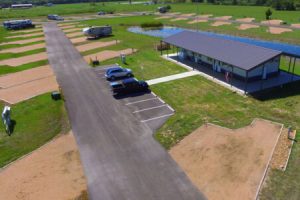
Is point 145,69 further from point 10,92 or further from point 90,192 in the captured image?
point 90,192

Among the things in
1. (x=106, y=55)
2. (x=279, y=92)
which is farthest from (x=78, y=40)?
(x=279, y=92)

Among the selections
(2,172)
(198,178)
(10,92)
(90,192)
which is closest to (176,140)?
(198,178)

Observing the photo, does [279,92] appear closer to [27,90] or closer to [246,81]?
[246,81]

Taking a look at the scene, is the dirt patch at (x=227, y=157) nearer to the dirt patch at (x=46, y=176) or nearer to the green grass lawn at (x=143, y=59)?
the dirt patch at (x=46, y=176)

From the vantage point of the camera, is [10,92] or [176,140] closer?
[176,140]

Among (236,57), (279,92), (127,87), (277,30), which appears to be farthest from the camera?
(277,30)
